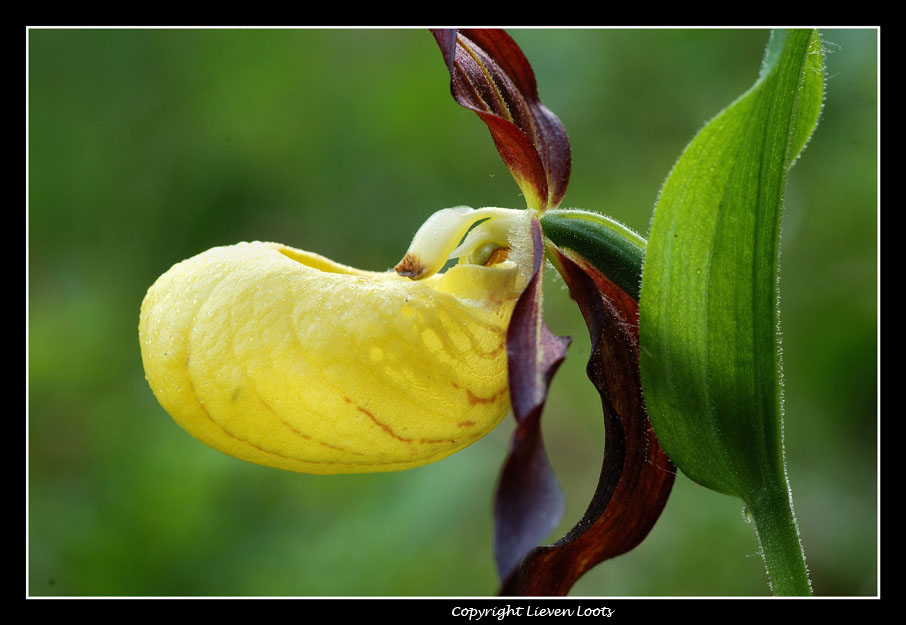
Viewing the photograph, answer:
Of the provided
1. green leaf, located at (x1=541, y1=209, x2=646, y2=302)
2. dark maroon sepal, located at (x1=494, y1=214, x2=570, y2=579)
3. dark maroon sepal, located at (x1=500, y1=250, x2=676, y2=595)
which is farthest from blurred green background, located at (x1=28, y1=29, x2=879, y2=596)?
dark maroon sepal, located at (x1=494, y1=214, x2=570, y2=579)

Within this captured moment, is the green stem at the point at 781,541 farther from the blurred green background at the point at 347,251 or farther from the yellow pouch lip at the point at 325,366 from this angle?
the blurred green background at the point at 347,251

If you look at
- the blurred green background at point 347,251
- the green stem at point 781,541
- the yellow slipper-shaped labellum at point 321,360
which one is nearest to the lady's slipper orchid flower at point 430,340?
the yellow slipper-shaped labellum at point 321,360

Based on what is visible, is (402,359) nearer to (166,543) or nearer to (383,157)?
(166,543)

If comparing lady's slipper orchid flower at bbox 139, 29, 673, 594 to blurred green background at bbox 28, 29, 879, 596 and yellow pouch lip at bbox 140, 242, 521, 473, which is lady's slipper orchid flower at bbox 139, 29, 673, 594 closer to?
yellow pouch lip at bbox 140, 242, 521, 473

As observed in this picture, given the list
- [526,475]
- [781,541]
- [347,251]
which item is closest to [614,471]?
[781,541]

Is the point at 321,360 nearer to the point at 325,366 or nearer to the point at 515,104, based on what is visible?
the point at 325,366
